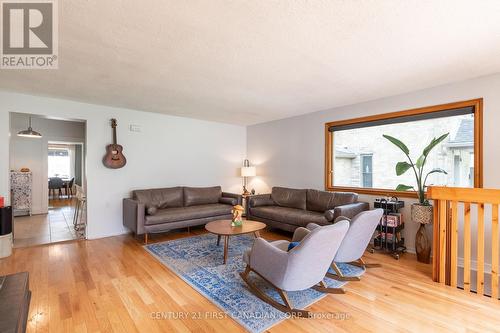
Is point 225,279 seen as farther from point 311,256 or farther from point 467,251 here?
point 467,251

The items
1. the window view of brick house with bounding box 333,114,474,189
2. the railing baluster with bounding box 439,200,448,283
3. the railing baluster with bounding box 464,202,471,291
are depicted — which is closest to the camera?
the railing baluster with bounding box 464,202,471,291

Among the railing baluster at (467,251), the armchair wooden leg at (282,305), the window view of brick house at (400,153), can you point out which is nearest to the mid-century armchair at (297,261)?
the armchair wooden leg at (282,305)

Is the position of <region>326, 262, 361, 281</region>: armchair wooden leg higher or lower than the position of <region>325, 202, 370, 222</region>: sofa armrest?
lower

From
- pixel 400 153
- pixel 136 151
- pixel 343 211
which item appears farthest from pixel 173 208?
pixel 400 153

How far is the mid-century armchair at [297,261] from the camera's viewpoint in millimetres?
1981

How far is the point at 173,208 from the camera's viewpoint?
4.72 m

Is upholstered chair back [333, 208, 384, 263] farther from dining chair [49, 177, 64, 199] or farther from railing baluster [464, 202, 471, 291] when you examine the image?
dining chair [49, 177, 64, 199]

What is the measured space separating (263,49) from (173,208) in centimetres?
351

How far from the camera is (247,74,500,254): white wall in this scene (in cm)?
301

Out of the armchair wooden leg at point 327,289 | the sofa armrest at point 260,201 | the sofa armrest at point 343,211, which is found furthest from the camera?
the sofa armrest at point 260,201

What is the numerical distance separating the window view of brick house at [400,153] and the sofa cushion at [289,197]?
28.8 inches

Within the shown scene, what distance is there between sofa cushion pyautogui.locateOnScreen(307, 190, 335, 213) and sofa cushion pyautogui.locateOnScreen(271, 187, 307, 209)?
4.9 inches

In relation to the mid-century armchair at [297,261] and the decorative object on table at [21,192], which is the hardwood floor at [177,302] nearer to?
the mid-century armchair at [297,261]

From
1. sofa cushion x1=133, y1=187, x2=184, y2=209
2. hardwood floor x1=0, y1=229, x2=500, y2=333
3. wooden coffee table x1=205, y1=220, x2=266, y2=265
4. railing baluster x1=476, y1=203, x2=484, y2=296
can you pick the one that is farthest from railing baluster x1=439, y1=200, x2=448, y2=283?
sofa cushion x1=133, y1=187, x2=184, y2=209
